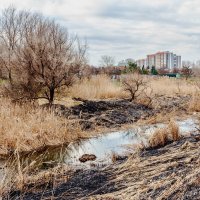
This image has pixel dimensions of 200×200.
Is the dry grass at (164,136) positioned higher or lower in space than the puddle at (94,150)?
higher

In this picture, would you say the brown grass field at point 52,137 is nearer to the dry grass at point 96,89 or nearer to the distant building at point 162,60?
the dry grass at point 96,89

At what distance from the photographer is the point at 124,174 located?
7.67 m

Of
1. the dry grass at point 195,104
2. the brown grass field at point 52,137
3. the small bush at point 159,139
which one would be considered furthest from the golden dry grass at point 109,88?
the small bush at point 159,139

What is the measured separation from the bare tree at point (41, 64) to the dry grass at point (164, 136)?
695cm

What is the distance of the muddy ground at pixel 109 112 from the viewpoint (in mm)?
16219

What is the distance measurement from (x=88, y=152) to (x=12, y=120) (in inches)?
103

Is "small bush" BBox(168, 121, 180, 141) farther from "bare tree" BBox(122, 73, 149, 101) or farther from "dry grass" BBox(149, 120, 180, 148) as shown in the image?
"bare tree" BBox(122, 73, 149, 101)

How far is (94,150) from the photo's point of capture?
460 inches

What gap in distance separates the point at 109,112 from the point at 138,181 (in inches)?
461

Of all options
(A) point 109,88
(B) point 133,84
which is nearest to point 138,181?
(B) point 133,84

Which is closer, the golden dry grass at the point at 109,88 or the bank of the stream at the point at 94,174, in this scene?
the bank of the stream at the point at 94,174

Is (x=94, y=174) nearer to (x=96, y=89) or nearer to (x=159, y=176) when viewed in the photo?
(x=159, y=176)

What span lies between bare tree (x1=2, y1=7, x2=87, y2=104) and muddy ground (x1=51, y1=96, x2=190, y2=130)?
1.17 meters

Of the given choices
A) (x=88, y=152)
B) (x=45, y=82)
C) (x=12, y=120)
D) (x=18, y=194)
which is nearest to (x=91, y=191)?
(x=18, y=194)
